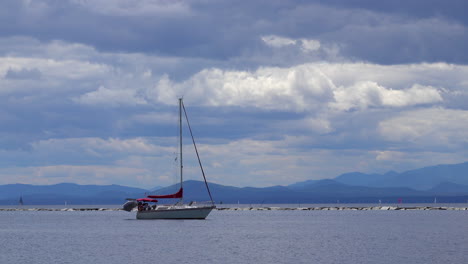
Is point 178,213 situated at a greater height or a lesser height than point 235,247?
greater

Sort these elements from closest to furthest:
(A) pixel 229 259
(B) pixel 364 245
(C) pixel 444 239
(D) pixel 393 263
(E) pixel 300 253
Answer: (D) pixel 393 263 < (A) pixel 229 259 < (E) pixel 300 253 < (B) pixel 364 245 < (C) pixel 444 239

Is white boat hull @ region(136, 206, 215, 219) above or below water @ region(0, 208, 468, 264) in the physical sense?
above

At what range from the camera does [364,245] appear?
7944 cm

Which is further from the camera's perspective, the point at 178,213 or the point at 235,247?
the point at 178,213

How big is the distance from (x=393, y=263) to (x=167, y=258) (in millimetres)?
20361

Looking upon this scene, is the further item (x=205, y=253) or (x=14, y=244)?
(x=14, y=244)

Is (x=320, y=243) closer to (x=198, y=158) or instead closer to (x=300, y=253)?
(x=300, y=253)

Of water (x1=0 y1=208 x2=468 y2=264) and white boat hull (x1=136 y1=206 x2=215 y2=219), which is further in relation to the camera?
white boat hull (x1=136 y1=206 x2=215 y2=219)

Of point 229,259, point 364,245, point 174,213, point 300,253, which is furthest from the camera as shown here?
point 174,213

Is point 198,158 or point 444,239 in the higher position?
point 198,158

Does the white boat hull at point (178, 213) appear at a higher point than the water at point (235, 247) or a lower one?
higher

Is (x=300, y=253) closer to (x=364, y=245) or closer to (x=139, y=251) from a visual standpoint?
(x=364, y=245)

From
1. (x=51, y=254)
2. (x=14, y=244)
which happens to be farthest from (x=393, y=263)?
(x=14, y=244)

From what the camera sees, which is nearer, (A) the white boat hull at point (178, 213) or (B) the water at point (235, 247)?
(B) the water at point (235, 247)
